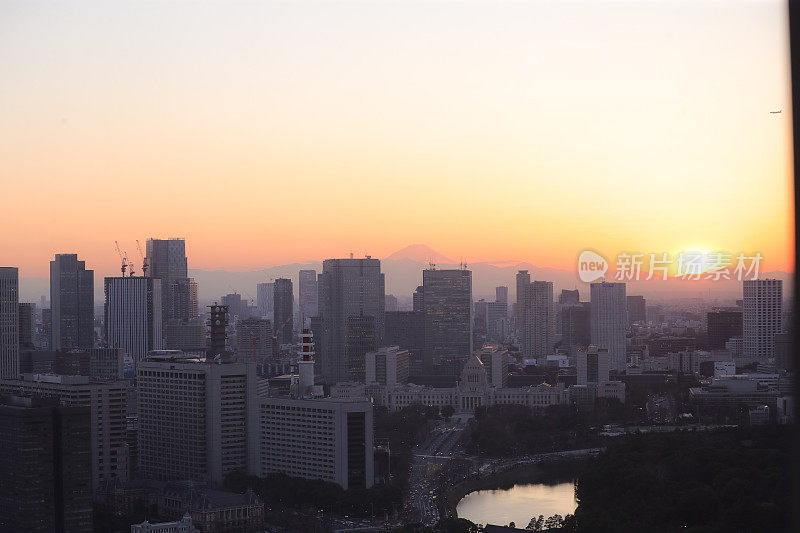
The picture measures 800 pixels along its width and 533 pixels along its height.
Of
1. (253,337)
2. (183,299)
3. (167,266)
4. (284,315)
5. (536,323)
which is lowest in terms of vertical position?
(253,337)

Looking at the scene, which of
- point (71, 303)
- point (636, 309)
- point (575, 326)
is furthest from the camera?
point (71, 303)

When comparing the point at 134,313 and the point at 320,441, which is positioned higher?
the point at 134,313

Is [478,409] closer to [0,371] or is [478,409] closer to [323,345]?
[323,345]

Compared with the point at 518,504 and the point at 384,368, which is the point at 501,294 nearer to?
the point at 384,368

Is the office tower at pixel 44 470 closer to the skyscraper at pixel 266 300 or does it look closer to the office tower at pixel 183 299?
the office tower at pixel 183 299

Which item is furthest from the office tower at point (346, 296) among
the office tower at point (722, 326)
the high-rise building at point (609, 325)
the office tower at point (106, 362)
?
the office tower at point (722, 326)

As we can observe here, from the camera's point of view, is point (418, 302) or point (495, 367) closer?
point (495, 367)

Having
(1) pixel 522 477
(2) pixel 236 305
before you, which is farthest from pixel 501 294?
(1) pixel 522 477

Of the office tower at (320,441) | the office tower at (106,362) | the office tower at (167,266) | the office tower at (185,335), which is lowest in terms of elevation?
the office tower at (320,441)
